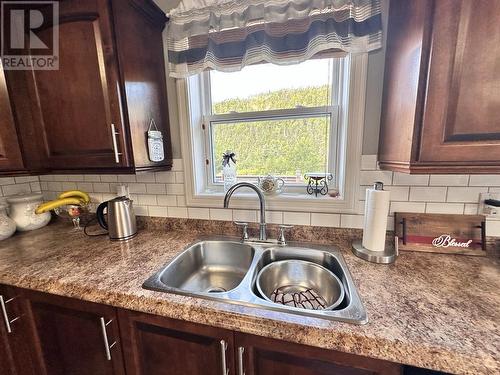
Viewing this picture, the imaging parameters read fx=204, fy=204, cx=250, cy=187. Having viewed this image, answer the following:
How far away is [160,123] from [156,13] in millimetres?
544

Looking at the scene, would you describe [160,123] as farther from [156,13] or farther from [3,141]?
[3,141]

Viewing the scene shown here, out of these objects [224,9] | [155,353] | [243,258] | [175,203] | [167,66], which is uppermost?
[224,9]

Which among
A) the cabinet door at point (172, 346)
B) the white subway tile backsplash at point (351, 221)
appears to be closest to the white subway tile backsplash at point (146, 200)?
Result: the cabinet door at point (172, 346)

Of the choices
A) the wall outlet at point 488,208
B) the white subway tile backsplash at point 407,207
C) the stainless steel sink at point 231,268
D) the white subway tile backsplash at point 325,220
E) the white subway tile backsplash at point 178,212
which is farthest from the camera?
the white subway tile backsplash at point 178,212

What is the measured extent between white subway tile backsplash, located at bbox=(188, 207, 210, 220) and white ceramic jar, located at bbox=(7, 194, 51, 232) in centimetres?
105

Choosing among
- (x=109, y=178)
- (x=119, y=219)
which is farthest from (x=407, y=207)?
(x=109, y=178)

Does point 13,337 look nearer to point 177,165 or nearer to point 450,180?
point 177,165

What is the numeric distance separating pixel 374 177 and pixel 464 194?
369mm

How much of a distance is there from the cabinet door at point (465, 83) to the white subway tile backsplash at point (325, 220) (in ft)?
1.69

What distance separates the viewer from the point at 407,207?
973mm

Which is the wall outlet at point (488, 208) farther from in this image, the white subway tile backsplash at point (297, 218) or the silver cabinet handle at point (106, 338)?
the silver cabinet handle at point (106, 338)

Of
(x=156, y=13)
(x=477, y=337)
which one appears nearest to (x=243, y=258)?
(x=477, y=337)

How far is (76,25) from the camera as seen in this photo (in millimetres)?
904

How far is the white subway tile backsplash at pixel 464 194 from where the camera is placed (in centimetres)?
90
